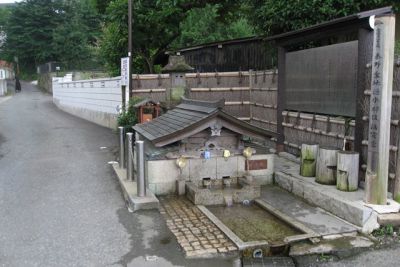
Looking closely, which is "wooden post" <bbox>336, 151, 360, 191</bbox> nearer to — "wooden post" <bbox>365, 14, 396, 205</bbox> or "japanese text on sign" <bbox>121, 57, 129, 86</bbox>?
"wooden post" <bbox>365, 14, 396, 205</bbox>

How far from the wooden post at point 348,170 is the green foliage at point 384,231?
3.75 feet

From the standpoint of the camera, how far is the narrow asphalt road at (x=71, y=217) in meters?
5.88

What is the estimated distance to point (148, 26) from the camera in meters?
19.2

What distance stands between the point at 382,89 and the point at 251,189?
10.6ft

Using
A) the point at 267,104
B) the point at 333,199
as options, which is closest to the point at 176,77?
the point at 267,104

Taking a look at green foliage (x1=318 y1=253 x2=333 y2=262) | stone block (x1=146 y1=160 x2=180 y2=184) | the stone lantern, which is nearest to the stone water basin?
green foliage (x1=318 y1=253 x2=333 y2=262)

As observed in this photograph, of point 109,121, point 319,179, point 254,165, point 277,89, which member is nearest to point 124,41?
point 109,121

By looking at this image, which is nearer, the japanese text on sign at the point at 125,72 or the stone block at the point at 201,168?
the stone block at the point at 201,168

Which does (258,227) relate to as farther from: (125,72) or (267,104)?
(125,72)

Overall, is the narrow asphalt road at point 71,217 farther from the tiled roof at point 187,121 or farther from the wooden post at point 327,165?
the wooden post at point 327,165

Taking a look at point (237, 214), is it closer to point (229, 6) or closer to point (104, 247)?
point (104, 247)

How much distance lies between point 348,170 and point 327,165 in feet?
1.85

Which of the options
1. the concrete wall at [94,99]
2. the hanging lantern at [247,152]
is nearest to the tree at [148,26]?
the concrete wall at [94,99]

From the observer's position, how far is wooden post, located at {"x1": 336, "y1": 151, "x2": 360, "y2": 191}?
25.0ft
